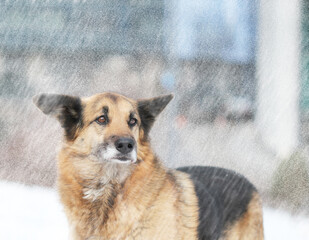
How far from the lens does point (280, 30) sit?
22.6 ft

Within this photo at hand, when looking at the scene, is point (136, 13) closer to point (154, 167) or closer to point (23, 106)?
point (23, 106)

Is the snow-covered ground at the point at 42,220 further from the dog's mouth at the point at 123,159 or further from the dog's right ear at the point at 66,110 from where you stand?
the dog's mouth at the point at 123,159

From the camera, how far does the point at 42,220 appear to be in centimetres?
441

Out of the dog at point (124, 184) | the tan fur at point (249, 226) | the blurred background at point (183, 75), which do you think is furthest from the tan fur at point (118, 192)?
the blurred background at point (183, 75)

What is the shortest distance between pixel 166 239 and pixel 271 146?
549 cm

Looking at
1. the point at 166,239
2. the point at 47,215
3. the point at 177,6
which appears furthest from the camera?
the point at 177,6

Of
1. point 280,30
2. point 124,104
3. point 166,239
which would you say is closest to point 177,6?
point 280,30

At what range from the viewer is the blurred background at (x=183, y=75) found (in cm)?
657

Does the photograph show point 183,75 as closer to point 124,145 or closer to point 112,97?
point 112,97

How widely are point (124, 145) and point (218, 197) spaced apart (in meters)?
0.99

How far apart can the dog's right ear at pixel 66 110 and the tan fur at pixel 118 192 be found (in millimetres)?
61

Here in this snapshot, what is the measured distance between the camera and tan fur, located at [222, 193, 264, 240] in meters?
2.77

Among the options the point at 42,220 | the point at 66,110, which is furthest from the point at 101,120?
the point at 42,220

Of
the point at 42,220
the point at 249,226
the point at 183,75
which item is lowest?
the point at 42,220
